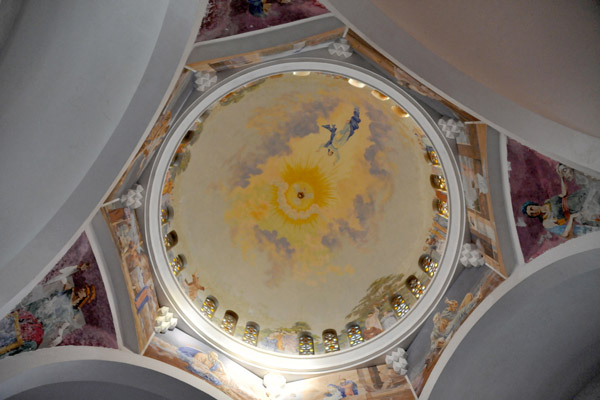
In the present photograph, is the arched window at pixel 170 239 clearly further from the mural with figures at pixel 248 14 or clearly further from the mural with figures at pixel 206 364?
the mural with figures at pixel 248 14

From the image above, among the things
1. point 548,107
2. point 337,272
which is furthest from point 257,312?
point 548,107

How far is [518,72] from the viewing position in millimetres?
6652

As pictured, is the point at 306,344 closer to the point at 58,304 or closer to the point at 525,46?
the point at 58,304

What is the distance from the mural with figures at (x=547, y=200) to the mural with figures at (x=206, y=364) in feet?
20.4

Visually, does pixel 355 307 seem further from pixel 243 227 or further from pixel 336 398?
pixel 243 227

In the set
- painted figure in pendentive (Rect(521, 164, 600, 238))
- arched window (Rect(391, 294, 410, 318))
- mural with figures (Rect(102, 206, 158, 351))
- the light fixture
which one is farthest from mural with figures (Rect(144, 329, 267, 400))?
painted figure in pendentive (Rect(521, 164, 600, 238))

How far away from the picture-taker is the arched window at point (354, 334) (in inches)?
476

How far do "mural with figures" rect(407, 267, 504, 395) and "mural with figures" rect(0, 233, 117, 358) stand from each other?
6.04m

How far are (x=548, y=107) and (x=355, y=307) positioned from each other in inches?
319

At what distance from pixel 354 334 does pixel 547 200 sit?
637 cm

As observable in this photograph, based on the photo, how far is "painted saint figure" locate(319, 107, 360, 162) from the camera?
43.4 ft

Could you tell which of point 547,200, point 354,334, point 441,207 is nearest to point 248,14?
point 547,200

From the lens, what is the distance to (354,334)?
12.5 meters

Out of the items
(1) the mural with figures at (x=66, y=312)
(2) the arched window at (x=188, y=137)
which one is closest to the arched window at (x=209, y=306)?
(1) the mural with figures at (x=66, y=312)
